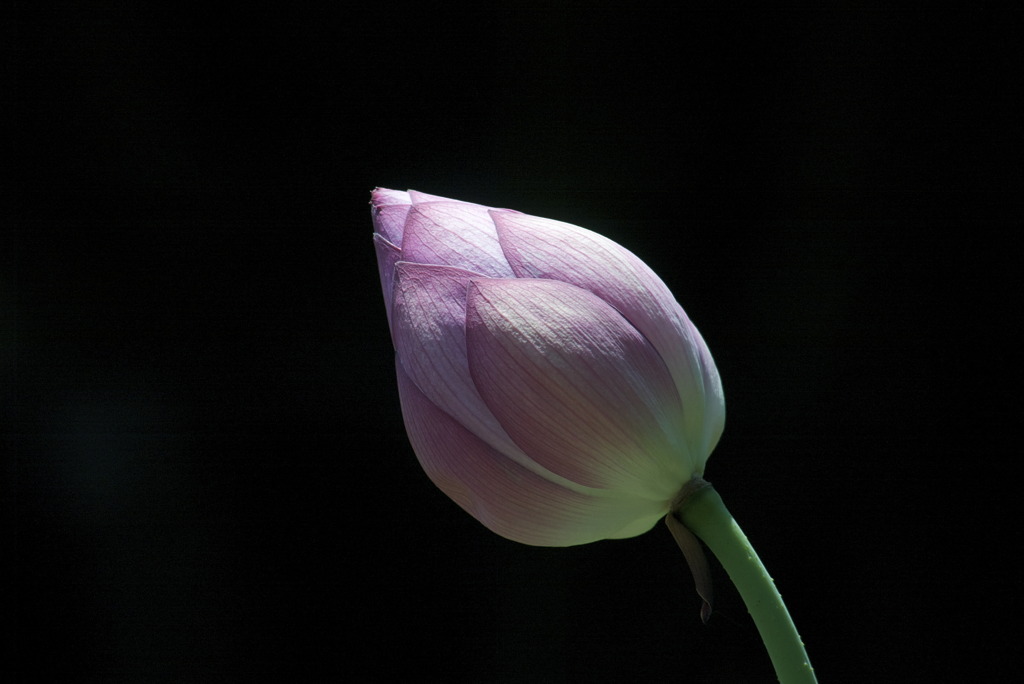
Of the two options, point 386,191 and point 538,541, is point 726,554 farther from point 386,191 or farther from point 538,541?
point 386,191

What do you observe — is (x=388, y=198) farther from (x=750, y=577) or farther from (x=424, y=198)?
(x=750, y=577)

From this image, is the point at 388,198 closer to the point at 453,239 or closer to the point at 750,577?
the point at 453,239

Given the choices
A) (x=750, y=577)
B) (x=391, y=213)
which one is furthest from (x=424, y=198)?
(x=750, y=577)

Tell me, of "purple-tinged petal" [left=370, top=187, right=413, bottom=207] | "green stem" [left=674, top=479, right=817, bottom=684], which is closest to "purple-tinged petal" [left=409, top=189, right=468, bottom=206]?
"purple-tinged petal" [left=370, top=187, right=413, bottom=207]

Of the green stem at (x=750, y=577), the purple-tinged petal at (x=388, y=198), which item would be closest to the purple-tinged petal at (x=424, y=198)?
the purple-tinged petal at (x=388, y=198)

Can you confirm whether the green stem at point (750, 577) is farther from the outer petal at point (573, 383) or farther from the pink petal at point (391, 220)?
the pink petal at point (391, 220)
